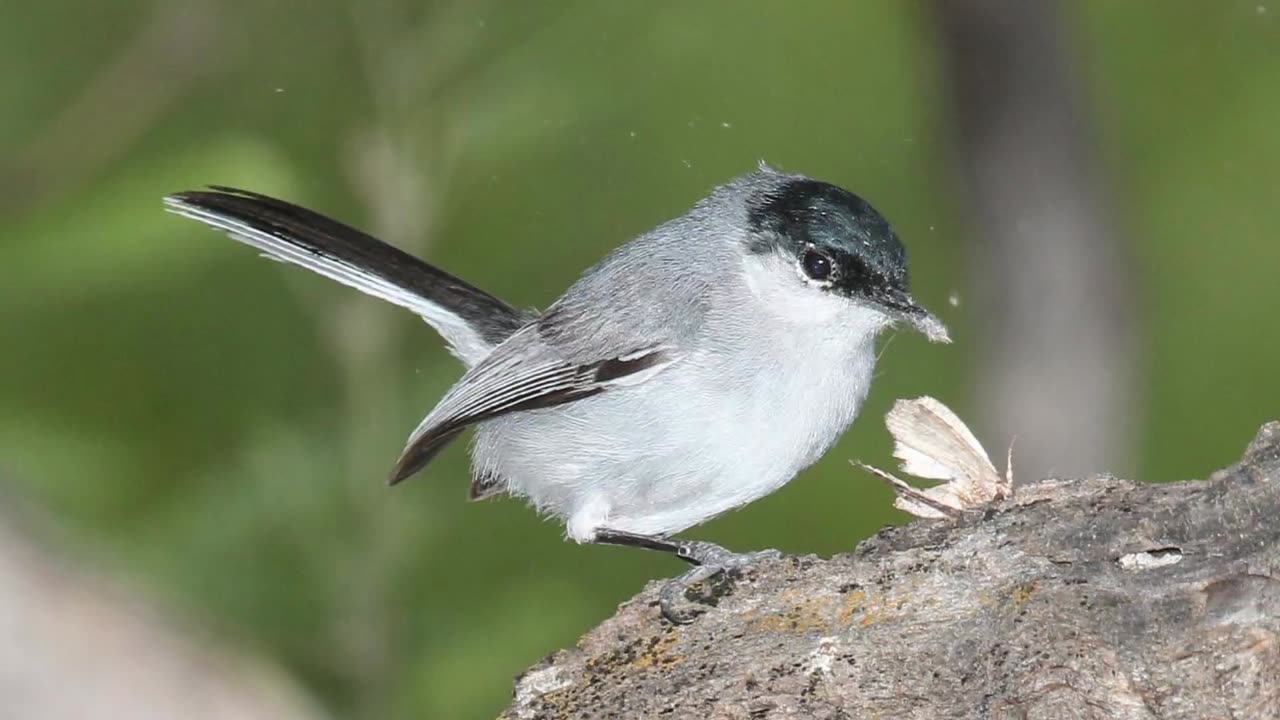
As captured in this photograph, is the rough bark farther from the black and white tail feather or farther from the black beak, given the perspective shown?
the black and white tail feather

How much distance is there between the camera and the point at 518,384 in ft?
12.1

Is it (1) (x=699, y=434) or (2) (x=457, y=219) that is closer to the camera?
(1) (x=699, y=434)

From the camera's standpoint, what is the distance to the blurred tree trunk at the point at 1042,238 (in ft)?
14.9

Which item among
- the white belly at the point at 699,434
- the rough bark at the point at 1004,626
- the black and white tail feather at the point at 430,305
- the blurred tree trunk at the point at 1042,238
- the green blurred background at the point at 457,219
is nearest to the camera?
the rough bark at the point at 1004,626

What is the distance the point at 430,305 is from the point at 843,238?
1.22 m

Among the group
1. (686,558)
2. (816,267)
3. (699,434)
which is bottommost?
(686,558)

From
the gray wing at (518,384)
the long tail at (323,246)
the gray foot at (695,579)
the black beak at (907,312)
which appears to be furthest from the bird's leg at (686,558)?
the long tail at (323,246)

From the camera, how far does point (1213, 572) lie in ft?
8.08

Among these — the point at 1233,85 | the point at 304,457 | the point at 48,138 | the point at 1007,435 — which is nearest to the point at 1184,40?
the point at 1233,85

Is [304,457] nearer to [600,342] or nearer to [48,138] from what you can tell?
[600,342]

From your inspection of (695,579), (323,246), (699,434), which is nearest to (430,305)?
(323,246)

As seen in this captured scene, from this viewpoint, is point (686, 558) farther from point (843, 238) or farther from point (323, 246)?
point (323, 246)

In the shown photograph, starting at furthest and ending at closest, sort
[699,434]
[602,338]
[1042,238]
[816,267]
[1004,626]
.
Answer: [1042,238]
[602,338]
[816,267]
[699,434]
[1004,626]

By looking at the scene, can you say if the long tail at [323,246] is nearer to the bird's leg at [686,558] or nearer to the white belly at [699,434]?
the white belly at [699,434]
